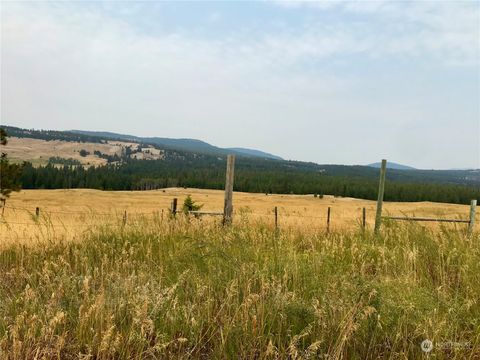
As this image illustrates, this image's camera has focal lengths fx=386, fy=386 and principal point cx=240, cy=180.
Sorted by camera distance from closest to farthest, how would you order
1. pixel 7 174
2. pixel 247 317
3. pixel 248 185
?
1. pixel 247 317
2. pixel 7 174
3. pixel 248 185

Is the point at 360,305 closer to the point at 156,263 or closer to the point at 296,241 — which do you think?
the point at 156,263

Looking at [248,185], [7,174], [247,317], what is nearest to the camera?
[247,317]

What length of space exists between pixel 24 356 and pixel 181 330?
1036mm

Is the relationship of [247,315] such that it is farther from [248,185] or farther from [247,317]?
[248,185]

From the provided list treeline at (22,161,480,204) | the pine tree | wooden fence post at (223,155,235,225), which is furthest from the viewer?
treeline at (22,161,480,204)

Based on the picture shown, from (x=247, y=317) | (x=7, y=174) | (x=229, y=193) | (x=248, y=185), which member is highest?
(x=229, y=193)

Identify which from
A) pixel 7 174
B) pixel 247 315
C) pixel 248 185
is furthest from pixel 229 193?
pixel 248 185

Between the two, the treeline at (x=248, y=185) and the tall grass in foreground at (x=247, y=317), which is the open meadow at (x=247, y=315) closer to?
the tall grass in foreground at (x=247, y=317)

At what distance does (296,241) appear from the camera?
6625mm

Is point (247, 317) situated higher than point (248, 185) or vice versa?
point (247, 317)

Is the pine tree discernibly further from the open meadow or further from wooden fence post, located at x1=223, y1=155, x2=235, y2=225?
the open meadow

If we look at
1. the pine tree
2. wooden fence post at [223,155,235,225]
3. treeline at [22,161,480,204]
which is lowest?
treeline at [22,161,480,204]

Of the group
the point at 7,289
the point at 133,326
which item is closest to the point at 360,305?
the point at 133,326

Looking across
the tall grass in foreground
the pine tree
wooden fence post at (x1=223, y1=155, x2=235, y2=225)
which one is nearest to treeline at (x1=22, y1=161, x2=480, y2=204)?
the pine tree
